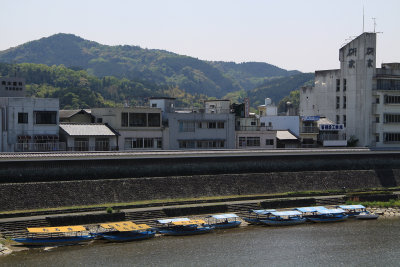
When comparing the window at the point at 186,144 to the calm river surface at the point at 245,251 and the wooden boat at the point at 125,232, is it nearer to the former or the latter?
the calm river surface at the point at 245,251

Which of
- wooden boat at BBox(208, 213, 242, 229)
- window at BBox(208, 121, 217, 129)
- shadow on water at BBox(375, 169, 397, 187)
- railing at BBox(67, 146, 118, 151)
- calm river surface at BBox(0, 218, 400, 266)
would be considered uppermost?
window at BBox(208, 121, 217, 129)

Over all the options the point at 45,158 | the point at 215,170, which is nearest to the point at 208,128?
the point at 215,170

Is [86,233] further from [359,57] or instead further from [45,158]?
[359,57]

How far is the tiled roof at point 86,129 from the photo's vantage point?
77.1m

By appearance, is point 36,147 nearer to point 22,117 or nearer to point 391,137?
point 22,117

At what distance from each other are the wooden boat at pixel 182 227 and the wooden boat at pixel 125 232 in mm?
2068

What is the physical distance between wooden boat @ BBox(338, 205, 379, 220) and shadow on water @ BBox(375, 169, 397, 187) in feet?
57.0

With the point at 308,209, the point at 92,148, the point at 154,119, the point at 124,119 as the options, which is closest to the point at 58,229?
the point at 308,209

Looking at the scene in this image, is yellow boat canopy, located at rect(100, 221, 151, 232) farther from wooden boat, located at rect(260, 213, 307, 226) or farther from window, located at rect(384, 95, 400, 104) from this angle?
window, located at rect(384, 95, 400, 104)

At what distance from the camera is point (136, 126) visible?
8338cm

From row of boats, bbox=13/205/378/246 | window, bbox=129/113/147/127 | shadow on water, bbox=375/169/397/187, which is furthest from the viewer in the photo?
window, bbox=129/113/147/127

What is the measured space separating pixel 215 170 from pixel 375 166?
28.1 m

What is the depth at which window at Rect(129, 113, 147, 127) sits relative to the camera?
83125mm

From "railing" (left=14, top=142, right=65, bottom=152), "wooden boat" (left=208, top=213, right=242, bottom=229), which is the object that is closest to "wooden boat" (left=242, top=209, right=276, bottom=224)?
"wooden boat" (left=208, top=213, right=242, bottom=229)
